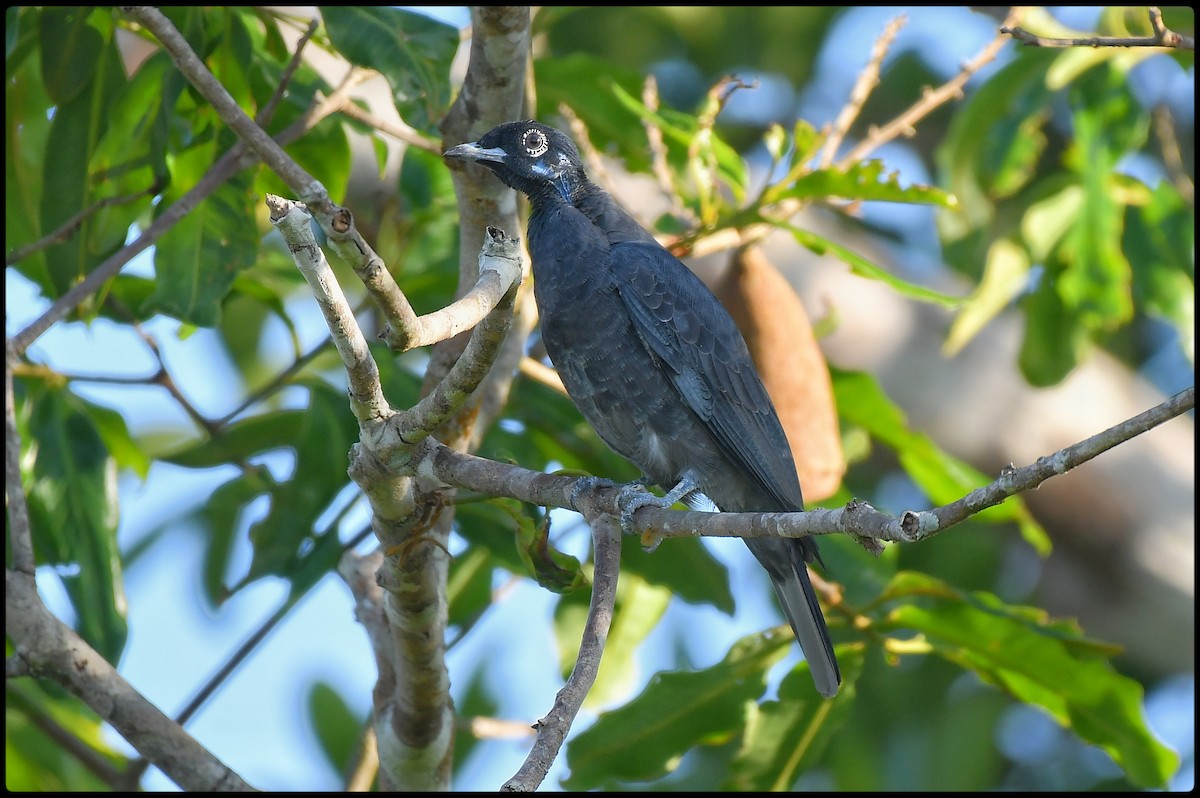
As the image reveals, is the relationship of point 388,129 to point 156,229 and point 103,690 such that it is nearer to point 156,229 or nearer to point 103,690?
point 156,229

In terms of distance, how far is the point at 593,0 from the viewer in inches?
184

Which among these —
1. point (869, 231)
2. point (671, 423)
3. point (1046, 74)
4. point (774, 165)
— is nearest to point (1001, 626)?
point (671, 423)

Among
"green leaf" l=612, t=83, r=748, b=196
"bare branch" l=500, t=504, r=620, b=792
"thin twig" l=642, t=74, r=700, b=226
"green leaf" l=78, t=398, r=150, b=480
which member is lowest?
"bare branch" l=500, t=504, r=620, b=792

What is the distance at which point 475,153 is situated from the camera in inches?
135

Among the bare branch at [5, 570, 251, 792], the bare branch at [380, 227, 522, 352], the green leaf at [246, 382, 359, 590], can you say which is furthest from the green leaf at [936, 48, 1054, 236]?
the bare branch at [5, 570, 251, 792]

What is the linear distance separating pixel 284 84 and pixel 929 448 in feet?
8.77

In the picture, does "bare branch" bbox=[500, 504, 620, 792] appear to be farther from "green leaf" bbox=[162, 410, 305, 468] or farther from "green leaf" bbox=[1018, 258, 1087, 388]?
"green leaf" bbox=[1018, 258, 1087, 388]

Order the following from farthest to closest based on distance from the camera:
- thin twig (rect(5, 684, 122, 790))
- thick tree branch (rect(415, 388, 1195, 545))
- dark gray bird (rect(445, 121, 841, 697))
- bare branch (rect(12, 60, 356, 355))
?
thin twig (rect(5, 684, 122, 790)), dark gray bird (rect(445, 121, 841, 697)), bare branch (rect(12, 60, 356, 355)), thick tree branch (rect(415, 388, 1195, 545))

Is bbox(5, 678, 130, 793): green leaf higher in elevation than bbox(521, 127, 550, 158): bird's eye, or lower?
lower

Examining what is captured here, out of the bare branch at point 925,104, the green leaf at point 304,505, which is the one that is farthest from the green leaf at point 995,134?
the green leaf at point 304,505

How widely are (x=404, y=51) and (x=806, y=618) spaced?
200 centimetres

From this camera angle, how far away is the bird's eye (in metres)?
3.65

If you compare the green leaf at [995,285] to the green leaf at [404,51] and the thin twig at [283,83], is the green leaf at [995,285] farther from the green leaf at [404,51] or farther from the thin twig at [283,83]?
the thin twig at [283,83]

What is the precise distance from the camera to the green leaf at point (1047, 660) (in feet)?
12.8
